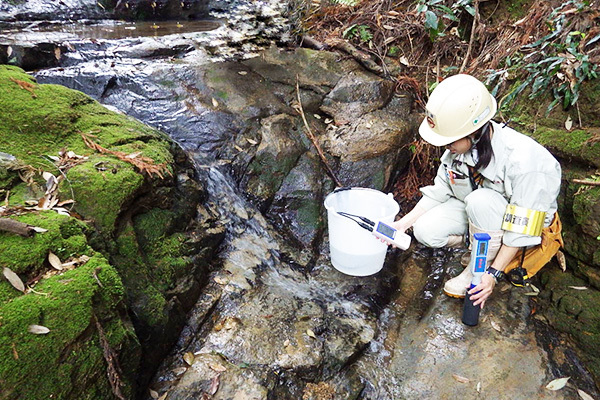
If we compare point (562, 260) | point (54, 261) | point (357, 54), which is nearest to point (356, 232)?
point (562, 260)

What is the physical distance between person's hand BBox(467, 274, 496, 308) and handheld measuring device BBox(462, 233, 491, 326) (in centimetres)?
3

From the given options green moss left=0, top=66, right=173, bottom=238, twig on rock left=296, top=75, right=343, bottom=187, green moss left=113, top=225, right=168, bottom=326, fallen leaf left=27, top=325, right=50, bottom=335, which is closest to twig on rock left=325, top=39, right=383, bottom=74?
twig on rock left=296, top=75, right=343, bottom=187

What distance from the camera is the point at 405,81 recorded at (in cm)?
494

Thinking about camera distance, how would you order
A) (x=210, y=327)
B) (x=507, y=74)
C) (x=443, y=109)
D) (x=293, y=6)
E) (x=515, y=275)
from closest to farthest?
(x=443, y=109)
(x=210, y=327)
(x=515, y=275)
(x=507, y=74)
(x=293, y=6)

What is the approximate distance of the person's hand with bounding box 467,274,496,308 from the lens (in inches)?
108

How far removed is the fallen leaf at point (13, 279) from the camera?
75.4 inches

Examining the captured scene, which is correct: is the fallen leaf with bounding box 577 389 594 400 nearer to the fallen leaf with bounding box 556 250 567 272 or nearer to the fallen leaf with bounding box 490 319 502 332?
the fallen leaf with bounding box 490 319 502 332

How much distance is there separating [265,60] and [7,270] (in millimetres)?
4330

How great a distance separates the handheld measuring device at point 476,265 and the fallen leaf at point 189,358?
1.92 meters

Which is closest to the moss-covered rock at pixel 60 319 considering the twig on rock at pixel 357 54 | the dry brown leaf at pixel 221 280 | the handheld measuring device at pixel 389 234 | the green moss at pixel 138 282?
the green moss at pixel 138 282

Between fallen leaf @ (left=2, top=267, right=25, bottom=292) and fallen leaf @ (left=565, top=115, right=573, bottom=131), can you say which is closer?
fallen leaf @ (left=2, top=267, right=25, bottom=292)

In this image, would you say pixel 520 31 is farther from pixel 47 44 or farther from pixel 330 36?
pixel 47 44

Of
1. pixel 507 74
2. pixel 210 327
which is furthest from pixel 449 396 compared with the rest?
pixel 507 74

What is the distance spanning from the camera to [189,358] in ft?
8.54
